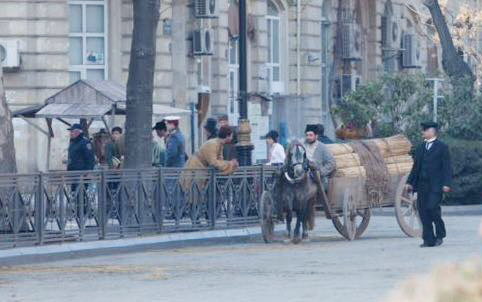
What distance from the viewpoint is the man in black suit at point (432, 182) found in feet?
57.6

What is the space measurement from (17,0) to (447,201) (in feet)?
34.9

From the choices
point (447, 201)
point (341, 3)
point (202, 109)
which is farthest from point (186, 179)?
point (341, 3)

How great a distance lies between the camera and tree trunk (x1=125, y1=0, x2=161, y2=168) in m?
20.1

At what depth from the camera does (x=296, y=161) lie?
18.4 m

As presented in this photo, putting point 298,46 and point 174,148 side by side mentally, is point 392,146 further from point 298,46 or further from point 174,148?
point 298,46

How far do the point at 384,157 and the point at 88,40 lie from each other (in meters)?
13.9

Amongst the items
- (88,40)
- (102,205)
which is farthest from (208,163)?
(88,40)

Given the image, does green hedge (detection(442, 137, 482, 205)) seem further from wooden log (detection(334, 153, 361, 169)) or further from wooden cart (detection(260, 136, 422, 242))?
wooden log (detection(334, 153, 361, 169))

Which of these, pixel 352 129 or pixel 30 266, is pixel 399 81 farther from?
pixel 30 266

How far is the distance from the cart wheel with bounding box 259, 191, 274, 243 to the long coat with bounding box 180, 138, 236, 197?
77 cm

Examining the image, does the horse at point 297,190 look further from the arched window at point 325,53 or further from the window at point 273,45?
the arched window at point 325,53

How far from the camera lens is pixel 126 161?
20172 millimetres

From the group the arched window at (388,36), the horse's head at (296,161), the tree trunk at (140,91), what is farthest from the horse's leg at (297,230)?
the arched window at (388,36)

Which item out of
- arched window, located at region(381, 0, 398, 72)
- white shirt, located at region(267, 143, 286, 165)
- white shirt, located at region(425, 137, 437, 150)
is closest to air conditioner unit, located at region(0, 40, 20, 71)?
white shirt, located at region(267, 143, 286, 165)
